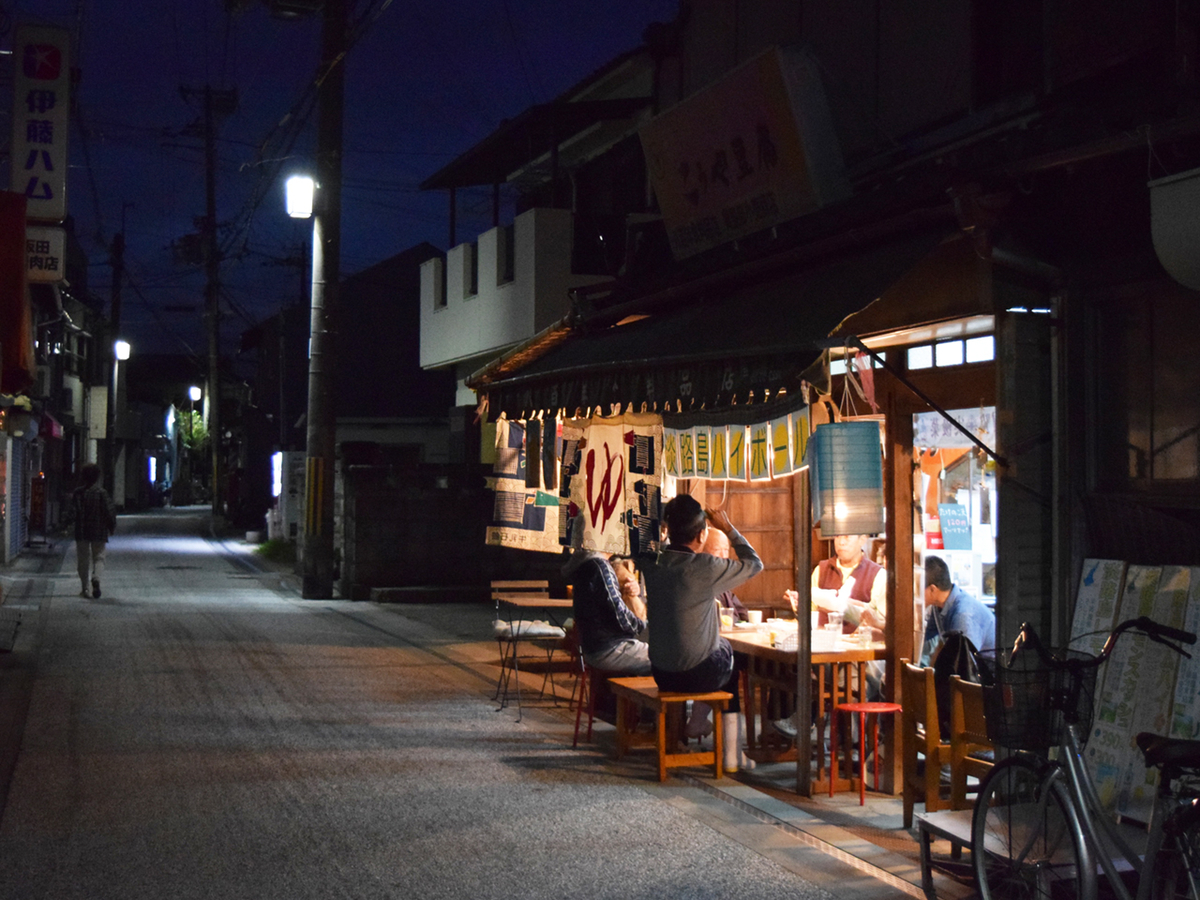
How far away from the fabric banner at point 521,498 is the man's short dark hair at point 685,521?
4531mm

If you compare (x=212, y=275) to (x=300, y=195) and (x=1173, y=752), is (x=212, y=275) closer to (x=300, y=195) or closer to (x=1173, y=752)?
(x=300, y=195)

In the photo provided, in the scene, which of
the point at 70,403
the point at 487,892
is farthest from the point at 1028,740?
the point at 70,403

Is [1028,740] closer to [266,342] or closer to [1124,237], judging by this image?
[1124,237]

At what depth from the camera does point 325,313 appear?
21.5 m

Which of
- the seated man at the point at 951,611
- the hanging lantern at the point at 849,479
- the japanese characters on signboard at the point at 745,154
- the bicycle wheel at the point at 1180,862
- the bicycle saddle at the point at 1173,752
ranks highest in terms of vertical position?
the japanese characters on signboard at the point at 745,154

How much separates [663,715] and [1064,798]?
3893 millimetres

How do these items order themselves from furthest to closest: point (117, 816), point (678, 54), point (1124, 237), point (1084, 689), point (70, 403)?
point (70, 403) → point (678, 54) → point (117, 816) → point (1124, 237) → point (1084, 689)

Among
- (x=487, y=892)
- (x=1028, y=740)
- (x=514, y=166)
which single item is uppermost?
(x=514, y=166)

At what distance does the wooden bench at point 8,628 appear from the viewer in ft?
48.4

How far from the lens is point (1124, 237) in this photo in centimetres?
677

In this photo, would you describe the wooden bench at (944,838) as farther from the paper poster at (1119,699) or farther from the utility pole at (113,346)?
the utility pole at (113,346)

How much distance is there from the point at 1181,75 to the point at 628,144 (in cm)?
1340

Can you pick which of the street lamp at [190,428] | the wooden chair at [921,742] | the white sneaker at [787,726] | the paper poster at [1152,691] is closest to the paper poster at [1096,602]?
the paper poster at [1152,691]

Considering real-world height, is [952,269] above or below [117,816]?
above
